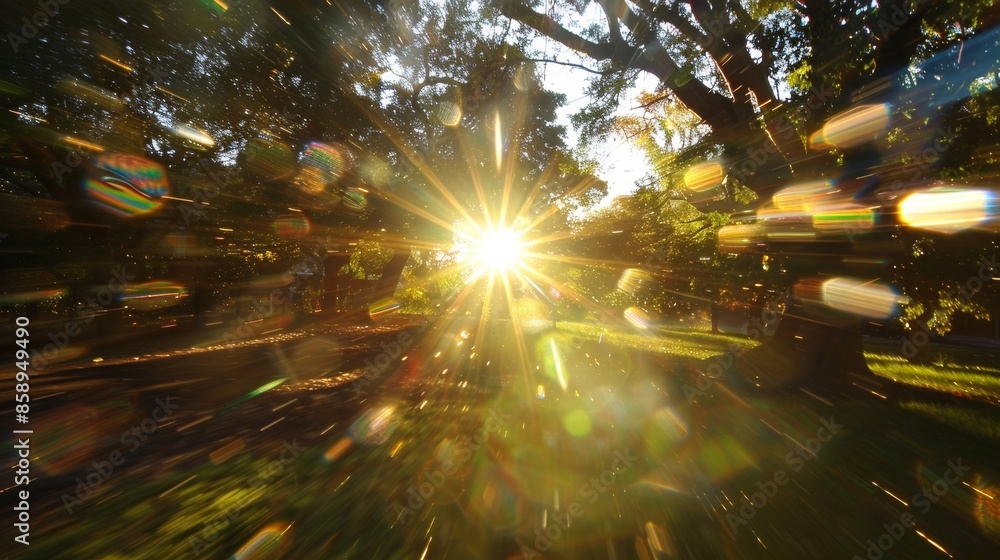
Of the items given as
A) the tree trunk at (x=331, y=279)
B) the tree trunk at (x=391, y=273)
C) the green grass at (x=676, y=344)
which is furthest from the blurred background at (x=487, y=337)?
the tree trunk at (x=331, y=279)

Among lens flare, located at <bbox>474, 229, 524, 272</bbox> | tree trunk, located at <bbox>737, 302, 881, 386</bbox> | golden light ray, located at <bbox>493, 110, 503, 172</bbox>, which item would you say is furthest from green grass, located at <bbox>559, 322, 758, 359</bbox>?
golden light ray, located at <bbox>493, 110, 503, 172</bbox>

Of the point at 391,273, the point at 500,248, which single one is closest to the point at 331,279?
the point at 391,273

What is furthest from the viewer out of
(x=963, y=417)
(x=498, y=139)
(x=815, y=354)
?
(x=498, y=139)

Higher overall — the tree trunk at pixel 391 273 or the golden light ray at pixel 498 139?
the golden light ray at pixel 498 139

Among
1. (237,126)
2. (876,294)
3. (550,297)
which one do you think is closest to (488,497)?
(876,294)

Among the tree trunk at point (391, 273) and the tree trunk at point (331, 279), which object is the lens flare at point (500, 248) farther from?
the tree trunk at point (331, 279)

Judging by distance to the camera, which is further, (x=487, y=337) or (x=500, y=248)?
(x=500, y=248)

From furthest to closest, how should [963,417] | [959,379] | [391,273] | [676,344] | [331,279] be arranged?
1. [331,279]
2. [391,273]
3. [676,344]
4. [959,379]
5. [963,417]

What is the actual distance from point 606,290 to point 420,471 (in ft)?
72.5

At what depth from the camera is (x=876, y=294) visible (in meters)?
9.80

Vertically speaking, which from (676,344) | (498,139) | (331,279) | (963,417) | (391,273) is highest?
(498,139)

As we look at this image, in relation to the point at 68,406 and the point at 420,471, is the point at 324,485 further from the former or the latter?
the point at 68,406

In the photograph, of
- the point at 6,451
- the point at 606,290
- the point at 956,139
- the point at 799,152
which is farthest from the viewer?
the point at 606,290

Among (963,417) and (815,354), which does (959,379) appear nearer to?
(815,354)
